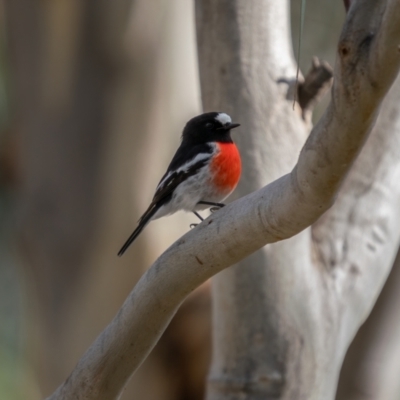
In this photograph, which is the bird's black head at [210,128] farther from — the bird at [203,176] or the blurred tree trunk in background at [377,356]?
the blurred tree trunk in background at [377,356]

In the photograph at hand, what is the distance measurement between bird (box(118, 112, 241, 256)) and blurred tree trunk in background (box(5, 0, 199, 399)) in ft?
4.30

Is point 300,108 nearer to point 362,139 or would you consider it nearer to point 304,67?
point 362,139

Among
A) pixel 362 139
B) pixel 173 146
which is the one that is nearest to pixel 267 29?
pixel 173 146

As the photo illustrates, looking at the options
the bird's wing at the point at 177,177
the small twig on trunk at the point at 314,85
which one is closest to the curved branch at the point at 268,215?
the bird's wing at the point at 177,177

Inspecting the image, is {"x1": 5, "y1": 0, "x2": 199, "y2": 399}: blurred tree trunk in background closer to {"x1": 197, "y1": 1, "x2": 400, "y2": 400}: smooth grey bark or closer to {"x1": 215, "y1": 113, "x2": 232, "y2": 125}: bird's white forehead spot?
{"x1": 197, "y1": 1, "x2": 400, "y2": 400}: smooth grey bark

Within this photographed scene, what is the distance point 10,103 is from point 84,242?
1.31 meters

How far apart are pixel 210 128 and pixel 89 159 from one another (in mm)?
1411

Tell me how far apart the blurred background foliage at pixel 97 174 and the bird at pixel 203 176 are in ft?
4.29

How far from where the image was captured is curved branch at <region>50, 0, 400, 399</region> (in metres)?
1.46

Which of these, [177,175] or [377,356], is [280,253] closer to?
[177,175]

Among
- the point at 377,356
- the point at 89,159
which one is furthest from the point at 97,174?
the point at 377,356

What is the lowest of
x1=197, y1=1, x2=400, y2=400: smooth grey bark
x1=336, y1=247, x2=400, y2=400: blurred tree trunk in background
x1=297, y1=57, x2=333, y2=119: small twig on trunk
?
x1=336, y1=247, x2=400, y2=400: blurred tree trunk in background

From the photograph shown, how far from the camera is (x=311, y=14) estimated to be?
6363 millimetres

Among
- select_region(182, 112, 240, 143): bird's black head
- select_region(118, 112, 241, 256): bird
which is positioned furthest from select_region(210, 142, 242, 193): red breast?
select_region(182, 112, 240, 143): bird's black head
